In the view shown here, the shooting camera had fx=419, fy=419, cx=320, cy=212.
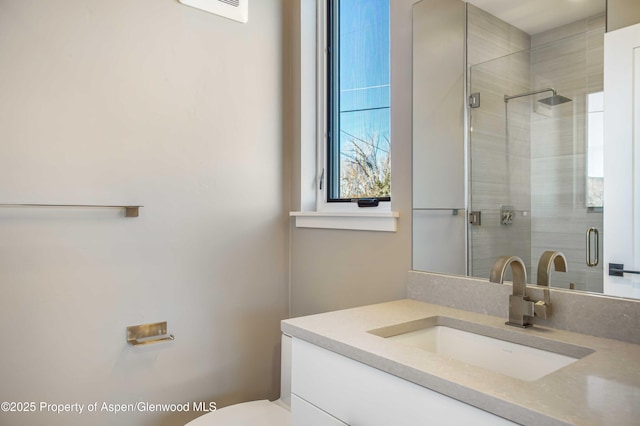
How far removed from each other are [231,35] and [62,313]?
1239mm

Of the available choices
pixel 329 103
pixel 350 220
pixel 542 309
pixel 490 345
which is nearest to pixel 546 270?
pixel 542 309

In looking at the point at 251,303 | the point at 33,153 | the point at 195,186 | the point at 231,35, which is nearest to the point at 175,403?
the point at 251,303

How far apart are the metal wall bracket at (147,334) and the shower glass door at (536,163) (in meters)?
1.12

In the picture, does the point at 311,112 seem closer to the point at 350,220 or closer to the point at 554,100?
the point at 350,220

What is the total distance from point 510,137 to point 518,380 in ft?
2.36

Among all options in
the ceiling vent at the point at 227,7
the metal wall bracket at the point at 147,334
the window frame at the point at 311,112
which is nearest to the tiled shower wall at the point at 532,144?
the window frame at the point at 311,112

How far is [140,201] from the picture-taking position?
1.54 metres

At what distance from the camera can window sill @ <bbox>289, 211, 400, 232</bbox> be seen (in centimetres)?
154

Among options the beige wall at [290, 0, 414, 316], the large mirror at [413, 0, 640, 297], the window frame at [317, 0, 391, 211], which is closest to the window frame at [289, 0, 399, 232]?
the window frame at [317, 0, 391, 211]

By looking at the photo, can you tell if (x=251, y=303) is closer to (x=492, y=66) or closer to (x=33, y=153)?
(x=33, y=153)

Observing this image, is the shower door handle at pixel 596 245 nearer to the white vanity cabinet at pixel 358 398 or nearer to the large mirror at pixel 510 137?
the large mirror at pixel 510 137

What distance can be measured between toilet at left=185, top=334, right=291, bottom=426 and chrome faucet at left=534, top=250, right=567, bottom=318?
2.88 feet

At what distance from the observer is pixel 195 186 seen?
5.48ft

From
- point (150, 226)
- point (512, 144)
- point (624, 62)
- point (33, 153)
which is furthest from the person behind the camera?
point (150, 226)
